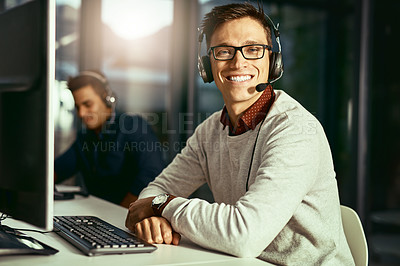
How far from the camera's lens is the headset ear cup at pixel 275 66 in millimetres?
1619

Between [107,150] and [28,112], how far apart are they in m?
1.87

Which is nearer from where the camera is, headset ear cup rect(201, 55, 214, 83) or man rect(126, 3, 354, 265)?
man rect(126, 3, 354, 265)

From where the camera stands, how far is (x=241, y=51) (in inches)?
60.9

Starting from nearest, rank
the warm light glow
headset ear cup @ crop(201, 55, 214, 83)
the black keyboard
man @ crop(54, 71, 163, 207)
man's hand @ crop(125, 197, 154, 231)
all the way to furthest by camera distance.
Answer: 1. the black keyboard
2. man's hand @ crop(125, 197, 154, 231)
3. headset ear cup @ crop(201, 55, 214, 83)
4. man @ crop(54, 71, 163, 207)
5. the warm light glow

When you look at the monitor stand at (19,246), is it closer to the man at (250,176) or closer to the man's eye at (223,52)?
the man at (250,176)

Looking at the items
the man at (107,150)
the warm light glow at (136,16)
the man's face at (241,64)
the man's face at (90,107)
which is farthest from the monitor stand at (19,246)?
the warm light glow at (136,16)

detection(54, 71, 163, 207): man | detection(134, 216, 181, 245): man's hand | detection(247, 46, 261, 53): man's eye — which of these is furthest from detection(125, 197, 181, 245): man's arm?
detection(54, 71, 163, 207): man

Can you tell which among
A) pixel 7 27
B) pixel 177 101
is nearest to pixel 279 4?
pixel 177 101

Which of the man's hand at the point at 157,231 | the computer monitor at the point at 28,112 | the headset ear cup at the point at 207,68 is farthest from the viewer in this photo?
the headset ear cup at the point at 207,68

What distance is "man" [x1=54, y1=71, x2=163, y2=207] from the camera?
279 centimetres

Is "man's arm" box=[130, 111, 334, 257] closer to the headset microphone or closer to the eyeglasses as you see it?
the headset microphone

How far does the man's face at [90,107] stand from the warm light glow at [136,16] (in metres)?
1.19

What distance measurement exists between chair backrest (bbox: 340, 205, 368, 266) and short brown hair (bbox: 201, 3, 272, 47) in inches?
26.3

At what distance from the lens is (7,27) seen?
1.05m
